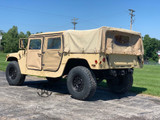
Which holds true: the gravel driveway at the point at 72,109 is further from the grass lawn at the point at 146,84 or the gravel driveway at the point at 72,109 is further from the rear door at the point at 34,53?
the rear door at the point at 34,53

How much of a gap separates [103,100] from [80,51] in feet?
5.55

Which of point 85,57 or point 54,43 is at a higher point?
point 54,43

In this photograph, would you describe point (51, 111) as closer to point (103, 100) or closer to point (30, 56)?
point (103, 100)

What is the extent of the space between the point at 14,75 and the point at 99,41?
4569mm

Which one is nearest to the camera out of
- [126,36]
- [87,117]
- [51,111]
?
[87,117]

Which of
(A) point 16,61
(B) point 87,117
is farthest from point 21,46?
(B) point 87,117

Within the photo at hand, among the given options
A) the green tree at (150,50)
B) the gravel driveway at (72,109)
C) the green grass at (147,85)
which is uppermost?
the green tree at (150,50)

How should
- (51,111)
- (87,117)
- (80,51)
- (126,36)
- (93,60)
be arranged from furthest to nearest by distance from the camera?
(126,36), (80,51), (93,60), (51,111), (87,117)

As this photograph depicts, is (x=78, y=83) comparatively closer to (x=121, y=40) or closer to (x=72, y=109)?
(x=72, y=109)

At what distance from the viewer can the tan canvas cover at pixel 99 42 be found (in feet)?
21.1

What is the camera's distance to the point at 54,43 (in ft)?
25.1

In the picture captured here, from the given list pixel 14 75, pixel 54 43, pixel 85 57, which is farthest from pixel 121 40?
pixel 14 75

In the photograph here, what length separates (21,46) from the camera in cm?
896

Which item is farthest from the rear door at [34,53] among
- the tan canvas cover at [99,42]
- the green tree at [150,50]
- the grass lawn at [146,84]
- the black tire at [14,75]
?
the green tree at [150,50]
